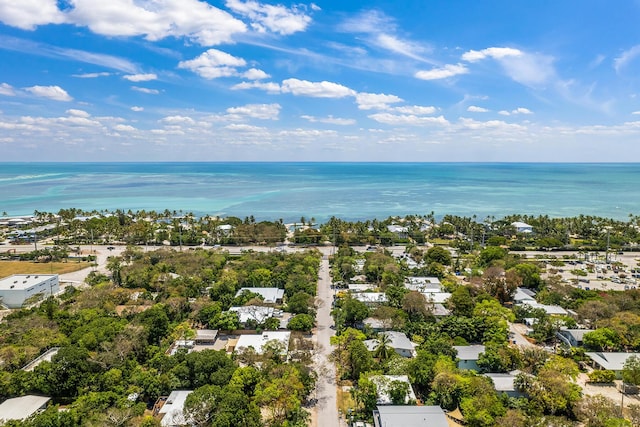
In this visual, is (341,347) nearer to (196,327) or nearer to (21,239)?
(196,327)

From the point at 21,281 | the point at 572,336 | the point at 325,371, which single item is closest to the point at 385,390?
the point at 325,371

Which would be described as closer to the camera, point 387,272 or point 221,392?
point 221,392

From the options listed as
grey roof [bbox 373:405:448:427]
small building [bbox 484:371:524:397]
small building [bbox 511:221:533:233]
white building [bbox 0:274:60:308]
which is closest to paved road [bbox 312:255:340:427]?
grey roof [bbox 373:405:448:427]

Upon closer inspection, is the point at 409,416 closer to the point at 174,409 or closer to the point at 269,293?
the point at 174,409

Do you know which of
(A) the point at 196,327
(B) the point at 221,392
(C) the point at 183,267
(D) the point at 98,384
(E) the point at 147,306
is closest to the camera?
(B) the point at 221,392

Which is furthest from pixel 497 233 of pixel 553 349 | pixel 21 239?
pixel 21 239

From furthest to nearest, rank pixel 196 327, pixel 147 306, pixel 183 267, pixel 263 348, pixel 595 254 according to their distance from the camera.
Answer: pixel 595 254
pixel 183 267
pixel 147 306
pixel 196 327
pixel 263 348

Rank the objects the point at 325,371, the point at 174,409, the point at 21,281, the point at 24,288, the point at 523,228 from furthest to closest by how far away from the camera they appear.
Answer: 1. the point at 523,228
2. the point at 21,281
3. the point at 24,288
4. the point at 325,371
5. the point at 174,409
